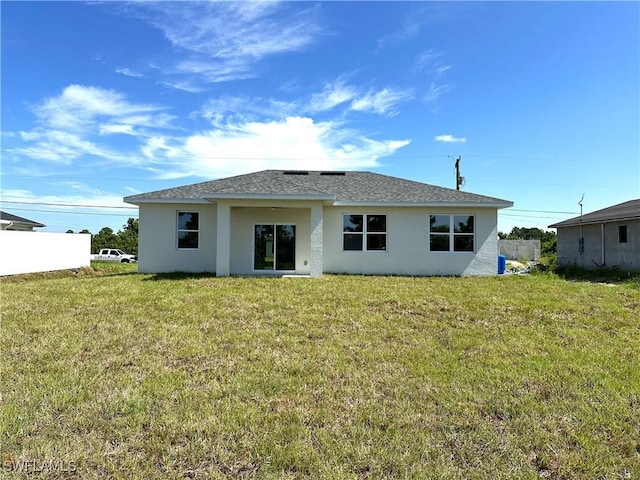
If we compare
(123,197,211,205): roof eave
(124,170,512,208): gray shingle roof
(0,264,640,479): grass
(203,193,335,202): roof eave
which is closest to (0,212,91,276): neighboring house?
(123,197,211,205): roof eave

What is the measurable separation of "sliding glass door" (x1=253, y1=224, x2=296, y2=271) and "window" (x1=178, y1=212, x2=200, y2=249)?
2619mm

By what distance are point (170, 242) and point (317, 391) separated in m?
13.1

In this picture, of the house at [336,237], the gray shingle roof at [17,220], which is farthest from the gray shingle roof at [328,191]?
the gray shingle roof at [17,220]

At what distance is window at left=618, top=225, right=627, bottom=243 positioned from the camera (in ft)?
60.6

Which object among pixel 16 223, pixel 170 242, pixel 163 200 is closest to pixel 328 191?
pixel 163 200

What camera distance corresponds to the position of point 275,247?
15.7 m

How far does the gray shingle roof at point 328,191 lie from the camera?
45.0 feet

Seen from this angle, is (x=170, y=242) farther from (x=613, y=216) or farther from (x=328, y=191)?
(x=613, y=216)

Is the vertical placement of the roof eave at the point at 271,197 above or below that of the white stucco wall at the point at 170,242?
above

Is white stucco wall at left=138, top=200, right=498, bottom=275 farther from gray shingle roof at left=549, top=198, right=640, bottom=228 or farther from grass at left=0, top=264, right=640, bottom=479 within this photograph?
gray shingle roof at left=549, top=198, right=640, bottom=228

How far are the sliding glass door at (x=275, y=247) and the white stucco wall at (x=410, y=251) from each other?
146 cm

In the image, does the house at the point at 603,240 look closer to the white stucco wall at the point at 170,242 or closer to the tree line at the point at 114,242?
the white stucco wall at the point at 170,242

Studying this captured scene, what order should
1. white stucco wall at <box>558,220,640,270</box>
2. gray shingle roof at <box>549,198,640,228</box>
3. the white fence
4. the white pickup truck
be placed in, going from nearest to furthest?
white stucco wall at <box>558,220,640,270</box>, gray shingle roof at <box>549,198,640,228</box>, the white fence, the white pickup truck

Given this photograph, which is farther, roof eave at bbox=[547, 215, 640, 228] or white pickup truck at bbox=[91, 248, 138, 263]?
white pickup truck at bbox=[91, 248, 138, 263]
